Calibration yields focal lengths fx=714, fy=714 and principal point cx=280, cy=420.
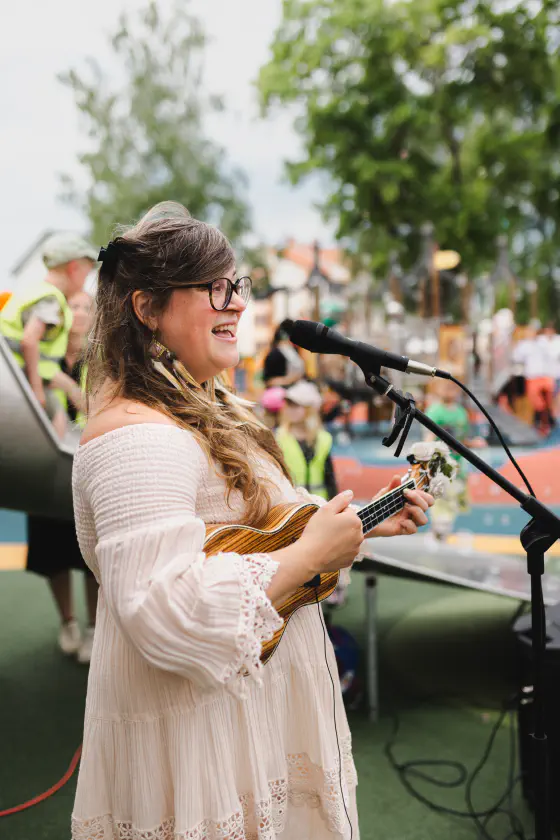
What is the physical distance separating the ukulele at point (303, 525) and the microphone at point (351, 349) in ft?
1.06

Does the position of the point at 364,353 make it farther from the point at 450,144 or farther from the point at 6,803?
the point at 450,144

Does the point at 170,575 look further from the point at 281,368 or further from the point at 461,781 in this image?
the point at 281,368

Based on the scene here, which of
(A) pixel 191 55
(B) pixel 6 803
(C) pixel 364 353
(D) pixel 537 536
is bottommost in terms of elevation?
(B) pixel 6 803

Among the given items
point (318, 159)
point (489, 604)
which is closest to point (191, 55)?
point (318, 159)

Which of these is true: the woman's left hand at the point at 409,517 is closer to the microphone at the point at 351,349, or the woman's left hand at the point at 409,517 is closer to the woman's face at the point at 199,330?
the microphone at the point at 351,349

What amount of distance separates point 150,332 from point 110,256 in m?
→ 0.18

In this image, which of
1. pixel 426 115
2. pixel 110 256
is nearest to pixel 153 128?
pixel 426 115

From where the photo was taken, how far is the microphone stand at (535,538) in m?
1.53

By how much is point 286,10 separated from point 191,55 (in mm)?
6961

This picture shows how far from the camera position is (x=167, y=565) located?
1.16 meters

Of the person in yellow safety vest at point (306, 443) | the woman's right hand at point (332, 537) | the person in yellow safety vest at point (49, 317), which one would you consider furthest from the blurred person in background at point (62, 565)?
the woman's right hand at point (332, 537)

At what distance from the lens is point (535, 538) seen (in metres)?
1.59

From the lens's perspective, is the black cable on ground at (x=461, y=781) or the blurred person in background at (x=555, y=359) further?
the blurred person in background at (x=555, y=359)

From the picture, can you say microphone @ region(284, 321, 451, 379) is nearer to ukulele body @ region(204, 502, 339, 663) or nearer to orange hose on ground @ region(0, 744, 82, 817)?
ukulele body @ region(204, 502, 339, 663)
